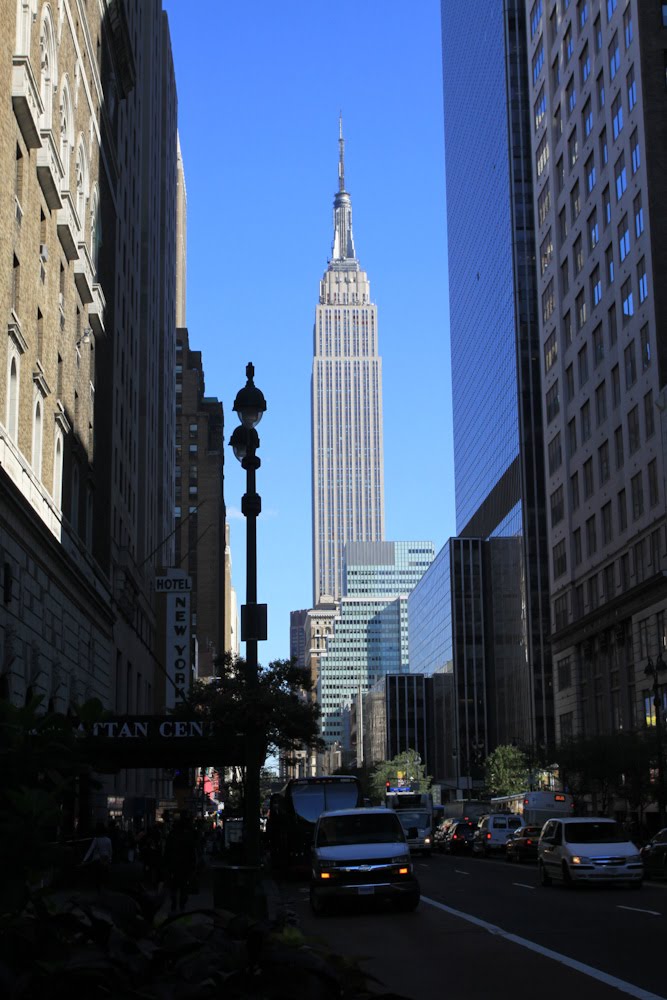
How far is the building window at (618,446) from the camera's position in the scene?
241 ft

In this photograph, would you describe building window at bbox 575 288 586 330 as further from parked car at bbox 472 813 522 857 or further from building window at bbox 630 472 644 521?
parked car at bbox 472 813 522 857

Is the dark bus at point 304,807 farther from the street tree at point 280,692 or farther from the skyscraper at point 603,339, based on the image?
the skyscraper at point 603,339

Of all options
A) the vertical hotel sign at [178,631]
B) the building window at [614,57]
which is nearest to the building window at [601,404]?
the building window at [614,57]

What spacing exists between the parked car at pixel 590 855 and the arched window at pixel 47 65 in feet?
75.7

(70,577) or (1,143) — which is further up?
(1,143)

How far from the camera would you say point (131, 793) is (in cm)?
6525

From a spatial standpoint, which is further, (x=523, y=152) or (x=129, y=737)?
(x=523, y=152)

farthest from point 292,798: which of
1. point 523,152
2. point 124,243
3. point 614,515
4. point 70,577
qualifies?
point 523,152

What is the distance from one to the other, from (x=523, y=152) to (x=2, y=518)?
103m

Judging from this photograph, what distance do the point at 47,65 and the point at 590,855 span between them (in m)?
26.0

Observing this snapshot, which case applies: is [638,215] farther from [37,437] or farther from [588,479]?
[37,437]

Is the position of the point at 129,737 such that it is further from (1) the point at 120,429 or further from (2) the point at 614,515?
A: (2) the point at 614,515

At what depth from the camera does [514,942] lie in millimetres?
17500

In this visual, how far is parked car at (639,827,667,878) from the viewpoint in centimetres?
3450
